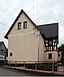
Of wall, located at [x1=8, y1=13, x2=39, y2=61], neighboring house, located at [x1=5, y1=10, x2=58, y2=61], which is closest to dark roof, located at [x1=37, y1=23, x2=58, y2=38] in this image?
neighboring house, located at [x1=5, y1=10, x2=58, y2=61]

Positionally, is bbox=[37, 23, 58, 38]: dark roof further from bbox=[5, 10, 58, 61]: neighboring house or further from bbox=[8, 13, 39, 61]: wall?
bbox=[8, 13, 39, 61]: wall

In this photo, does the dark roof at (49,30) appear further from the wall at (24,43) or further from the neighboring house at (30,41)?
the wall at (24,43)

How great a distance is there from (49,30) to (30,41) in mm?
4151

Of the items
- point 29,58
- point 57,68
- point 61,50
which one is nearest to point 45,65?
point 57,68

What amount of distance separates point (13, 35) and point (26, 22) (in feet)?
10.7

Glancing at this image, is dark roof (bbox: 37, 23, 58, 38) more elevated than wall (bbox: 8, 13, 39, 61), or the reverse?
dark roof (bbox: 37, 23, 58, 38)

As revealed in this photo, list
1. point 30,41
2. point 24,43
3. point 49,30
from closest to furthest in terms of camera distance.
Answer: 1. point 30,41
2. point 24,43
3. point 49,30

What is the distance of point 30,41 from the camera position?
38312mm

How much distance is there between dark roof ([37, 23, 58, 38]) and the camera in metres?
38.6

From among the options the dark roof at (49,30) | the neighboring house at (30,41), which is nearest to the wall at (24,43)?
the neighboring house at (30,41)

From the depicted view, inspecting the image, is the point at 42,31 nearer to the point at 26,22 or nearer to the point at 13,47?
the point at 26,22

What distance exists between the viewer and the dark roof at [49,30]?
38.6 m

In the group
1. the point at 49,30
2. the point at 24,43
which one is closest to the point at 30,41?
the point at 24,43

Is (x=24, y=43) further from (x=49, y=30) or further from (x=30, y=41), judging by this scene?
(x=49, y=30)
